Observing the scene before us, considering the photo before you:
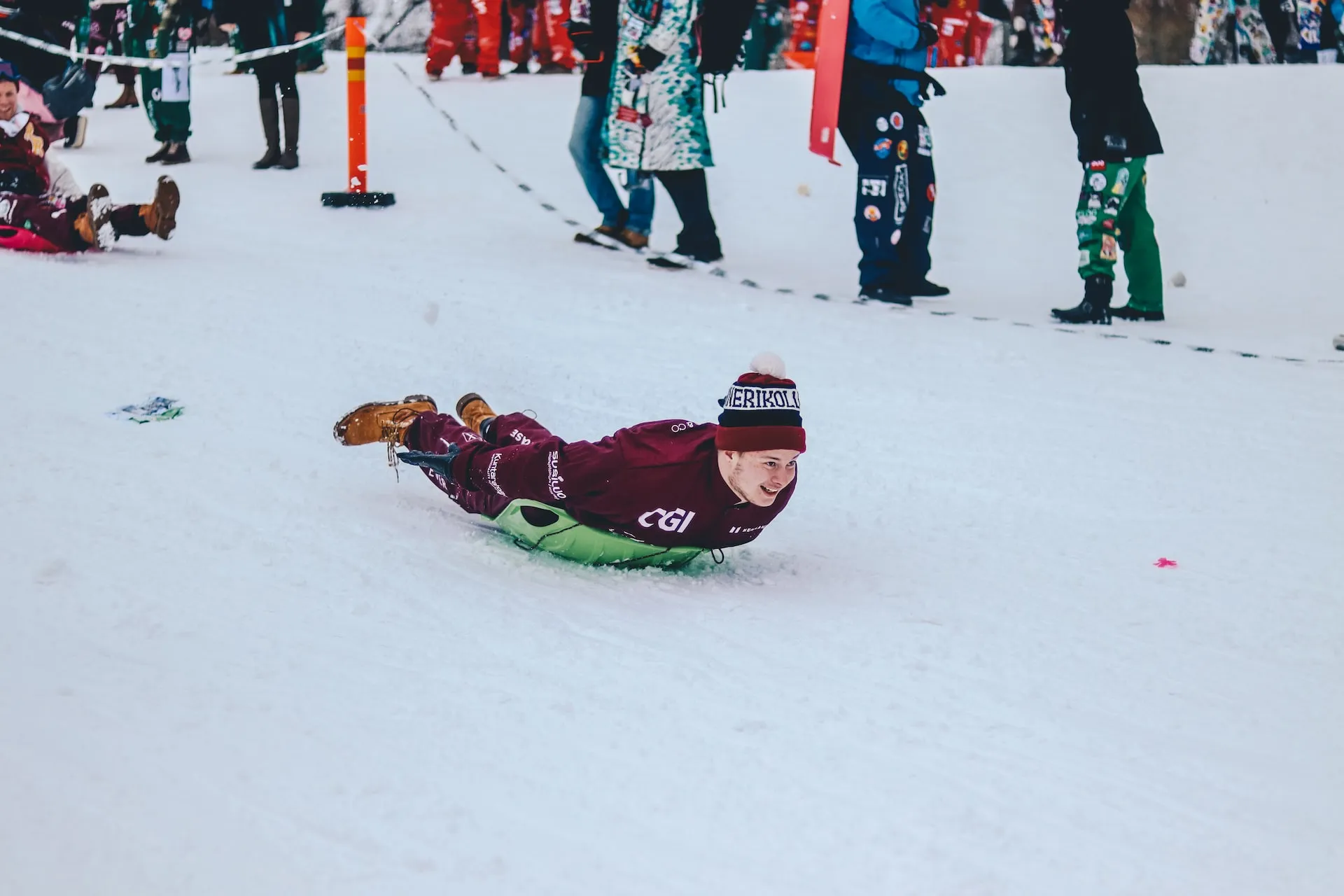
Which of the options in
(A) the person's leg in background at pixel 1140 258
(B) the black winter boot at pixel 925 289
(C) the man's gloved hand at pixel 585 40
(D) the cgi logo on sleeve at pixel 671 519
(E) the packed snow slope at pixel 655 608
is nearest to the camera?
(E) the packed snow slope at pixel 655 608

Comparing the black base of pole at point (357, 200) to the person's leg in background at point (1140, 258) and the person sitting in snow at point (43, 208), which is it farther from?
the person's leg in background at point (1140, 258)

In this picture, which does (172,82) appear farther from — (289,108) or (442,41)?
(442,41)

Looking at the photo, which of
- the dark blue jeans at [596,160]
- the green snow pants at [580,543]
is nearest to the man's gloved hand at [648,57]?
the dark blue jeans at [596,160]

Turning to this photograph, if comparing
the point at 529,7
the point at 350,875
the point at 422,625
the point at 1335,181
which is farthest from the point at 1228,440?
the point at 529,7

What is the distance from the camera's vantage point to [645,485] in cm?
316

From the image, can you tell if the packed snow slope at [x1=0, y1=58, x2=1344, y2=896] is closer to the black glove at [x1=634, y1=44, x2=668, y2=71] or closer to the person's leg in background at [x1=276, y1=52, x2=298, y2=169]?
the black glove at [x1=634, y1=44, x2=668, y2=71]

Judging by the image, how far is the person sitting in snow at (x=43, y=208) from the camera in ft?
20.5

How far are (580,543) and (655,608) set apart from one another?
284 mm

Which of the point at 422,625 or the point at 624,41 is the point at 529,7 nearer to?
the point at 624,41

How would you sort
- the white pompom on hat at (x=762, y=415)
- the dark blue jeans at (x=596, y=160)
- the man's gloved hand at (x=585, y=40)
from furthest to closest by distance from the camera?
the dark blue jeans at (x=596, y=160)
the man's gloved hand at (x=585, y=40)
the white pompom on hat at (x=762, y=415)

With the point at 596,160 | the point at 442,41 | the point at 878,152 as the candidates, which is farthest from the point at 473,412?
the point at 442,41

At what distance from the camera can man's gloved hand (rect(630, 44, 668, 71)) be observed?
6.52m

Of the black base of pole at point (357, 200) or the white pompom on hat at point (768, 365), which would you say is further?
the black base of pole at point (357, 200)

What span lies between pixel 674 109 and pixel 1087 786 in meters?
4.66
